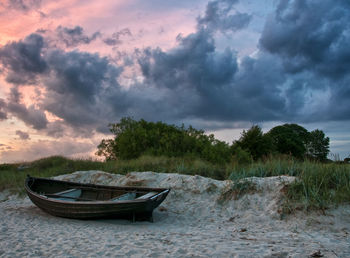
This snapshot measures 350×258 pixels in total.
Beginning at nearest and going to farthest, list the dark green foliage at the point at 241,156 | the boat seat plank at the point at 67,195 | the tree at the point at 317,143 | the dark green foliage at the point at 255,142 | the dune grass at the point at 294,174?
the dune grass at the point at 294,174
the boat seat plank at the point at 67,195
the dark green foliage at the point at 241,156
the dark green foliage at the point at 255,142
the tree at the point at 317,143

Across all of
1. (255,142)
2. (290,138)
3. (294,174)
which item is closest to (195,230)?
(294,174)

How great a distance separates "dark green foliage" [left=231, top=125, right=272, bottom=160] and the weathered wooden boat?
17.5 metres

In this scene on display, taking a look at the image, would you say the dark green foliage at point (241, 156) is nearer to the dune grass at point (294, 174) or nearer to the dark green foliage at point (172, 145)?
the dark green foliage at point (172, 145)

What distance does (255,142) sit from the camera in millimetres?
27578

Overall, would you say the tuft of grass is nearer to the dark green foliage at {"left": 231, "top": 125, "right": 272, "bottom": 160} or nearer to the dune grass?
the dune grass

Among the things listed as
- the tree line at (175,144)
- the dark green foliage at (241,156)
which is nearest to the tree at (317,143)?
the tree line at (175,144)

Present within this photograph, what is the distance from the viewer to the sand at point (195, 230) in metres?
6.37

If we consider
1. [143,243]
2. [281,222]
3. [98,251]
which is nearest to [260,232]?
[281,222]

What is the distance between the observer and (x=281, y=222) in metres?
8.98

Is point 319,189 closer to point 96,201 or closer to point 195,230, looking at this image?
point 195,230

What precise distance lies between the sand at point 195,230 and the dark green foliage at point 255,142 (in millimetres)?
16292

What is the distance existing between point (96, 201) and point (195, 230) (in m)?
3.24

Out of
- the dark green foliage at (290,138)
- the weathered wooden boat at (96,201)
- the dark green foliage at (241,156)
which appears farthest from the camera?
the dark green foliage at (290,138)

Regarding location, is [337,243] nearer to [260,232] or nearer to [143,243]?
→ [260,232]
